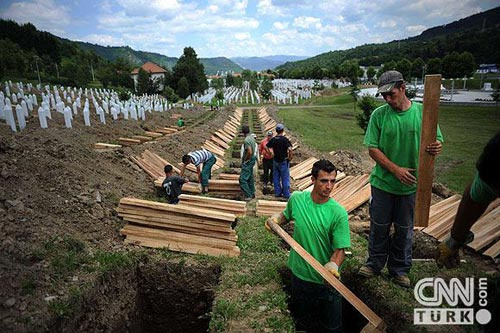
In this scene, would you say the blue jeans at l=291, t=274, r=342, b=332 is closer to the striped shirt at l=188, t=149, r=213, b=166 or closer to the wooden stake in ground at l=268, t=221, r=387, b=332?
the wooden stake in ground at l=268, t=221, r=387, b=332

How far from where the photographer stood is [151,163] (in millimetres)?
9766

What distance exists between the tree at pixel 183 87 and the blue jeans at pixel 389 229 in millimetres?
48234

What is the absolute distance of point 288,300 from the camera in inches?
149

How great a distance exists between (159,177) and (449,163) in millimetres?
11028

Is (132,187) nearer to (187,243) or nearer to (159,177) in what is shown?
(159,177)

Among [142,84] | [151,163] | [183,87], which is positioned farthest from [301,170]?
[142,84]

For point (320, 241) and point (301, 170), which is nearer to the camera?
point (320, 241)

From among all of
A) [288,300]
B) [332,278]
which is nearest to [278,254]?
[288,300]

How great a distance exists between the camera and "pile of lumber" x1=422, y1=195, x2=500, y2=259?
4.84 m

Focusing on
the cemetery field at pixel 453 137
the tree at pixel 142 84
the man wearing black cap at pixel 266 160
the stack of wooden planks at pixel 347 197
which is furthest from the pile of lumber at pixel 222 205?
the tree at pixel 142 84

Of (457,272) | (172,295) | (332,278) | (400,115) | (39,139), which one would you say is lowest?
(172,295)

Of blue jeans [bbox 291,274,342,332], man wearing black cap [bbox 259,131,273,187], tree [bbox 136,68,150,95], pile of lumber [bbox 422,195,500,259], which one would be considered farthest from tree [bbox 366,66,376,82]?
blue jeans [bbox 291,274,342,332]

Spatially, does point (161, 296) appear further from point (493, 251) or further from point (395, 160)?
point (493, 251)

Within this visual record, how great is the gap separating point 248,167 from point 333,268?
5.09m
